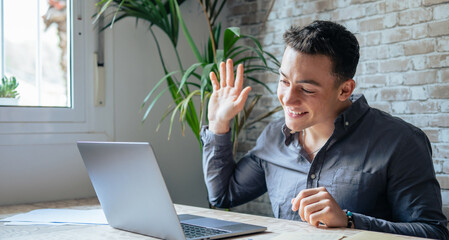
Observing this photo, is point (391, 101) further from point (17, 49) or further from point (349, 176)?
point (17, 49)

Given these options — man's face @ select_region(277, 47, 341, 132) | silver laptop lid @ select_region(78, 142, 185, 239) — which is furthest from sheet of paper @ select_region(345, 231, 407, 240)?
man's face @ select_region(277, 47, 341, 132)

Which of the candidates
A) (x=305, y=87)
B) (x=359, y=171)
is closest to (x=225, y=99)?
(x=305, y=87)

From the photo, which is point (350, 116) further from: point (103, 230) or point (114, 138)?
point (114, 138)

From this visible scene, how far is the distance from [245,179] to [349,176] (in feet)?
1.70

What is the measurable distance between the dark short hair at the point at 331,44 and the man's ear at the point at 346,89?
2 centimetres

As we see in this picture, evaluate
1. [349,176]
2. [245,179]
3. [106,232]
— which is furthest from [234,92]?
[106,232]

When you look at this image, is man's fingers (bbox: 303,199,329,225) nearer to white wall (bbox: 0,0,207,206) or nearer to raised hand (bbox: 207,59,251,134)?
raised hand (bbox: 207,59,251,134)

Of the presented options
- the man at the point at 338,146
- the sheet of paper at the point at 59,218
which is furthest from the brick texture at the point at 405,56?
the sheet of paper at the point at 59,218

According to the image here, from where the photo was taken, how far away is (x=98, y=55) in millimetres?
2799

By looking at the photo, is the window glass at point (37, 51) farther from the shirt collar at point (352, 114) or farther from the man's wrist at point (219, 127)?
the shirt collar at point (352, 114)

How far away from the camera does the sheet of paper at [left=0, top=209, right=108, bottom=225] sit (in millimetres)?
1621

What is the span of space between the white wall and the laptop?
115 centimetres

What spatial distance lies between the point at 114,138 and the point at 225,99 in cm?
106

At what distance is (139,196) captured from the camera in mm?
1312
